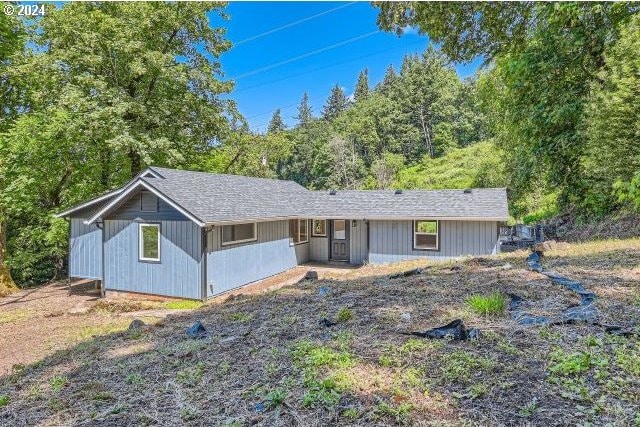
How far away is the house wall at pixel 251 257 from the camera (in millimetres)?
11281

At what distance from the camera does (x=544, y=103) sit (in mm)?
12477

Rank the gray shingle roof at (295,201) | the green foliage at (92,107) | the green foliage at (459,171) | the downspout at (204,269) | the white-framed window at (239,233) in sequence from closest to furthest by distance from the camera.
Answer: the downspout at (204,269) → the gray shingle roof at (295,201) → the white-framed window at (239,233) → the green foliage at (92,107) → the green foliage at (459,171)

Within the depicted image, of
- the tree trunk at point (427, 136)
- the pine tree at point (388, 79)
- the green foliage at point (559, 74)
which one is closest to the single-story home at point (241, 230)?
the green foliage at point (559, 74)

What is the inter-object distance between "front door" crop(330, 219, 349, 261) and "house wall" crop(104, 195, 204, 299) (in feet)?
23.1

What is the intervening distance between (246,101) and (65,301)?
16.4 m

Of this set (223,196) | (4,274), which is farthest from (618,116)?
(4,274)

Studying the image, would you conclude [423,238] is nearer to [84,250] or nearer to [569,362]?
[84,250]

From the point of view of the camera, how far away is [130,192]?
38.0 ft

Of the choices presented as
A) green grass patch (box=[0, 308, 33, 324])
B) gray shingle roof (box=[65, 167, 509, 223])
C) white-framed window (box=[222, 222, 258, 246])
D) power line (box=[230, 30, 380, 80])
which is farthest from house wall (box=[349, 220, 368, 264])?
green grass patch (box=[0, 308, 33, 324])

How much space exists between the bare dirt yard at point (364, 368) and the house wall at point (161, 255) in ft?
16.8

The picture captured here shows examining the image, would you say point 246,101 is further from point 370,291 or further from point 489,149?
point 370,291

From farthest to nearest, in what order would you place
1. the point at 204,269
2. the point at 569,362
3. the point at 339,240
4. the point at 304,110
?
the point at 304,110 → the point at 339,240 → the point at 204,269 → the point at 569,362

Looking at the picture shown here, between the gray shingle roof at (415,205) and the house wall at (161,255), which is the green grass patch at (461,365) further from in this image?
the gray shingle roof at (415,205)

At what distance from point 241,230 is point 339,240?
5.25 meters
